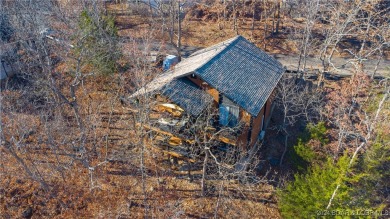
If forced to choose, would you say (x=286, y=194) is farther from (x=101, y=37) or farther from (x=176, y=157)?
(x=101, y=37)

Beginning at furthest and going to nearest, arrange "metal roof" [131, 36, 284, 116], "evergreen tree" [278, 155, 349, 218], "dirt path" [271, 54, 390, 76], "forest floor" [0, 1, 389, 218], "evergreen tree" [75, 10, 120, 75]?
"dirt path" [271, 54, 390, 76]
"evergreen tree" [75, 10, 120, 75]
"metal roof" [131, 36, 284, 116]
"forest floor" [0, 1, 389, 218]
"evergreen tree" [278, 155, 349, 218]

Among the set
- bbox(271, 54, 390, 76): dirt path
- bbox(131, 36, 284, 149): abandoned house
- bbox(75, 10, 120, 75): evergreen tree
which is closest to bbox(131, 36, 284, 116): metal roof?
bbox(131, 36, 284, 149): abandoned house

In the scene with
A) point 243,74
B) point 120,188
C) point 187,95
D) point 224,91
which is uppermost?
point 243,74

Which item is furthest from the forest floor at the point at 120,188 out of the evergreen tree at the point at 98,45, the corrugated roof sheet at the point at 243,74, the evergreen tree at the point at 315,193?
the corrugated roof sheet at the point at 243,74

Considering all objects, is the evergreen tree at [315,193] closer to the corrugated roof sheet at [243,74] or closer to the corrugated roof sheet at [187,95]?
the corrugated roof sheet at [243,74]

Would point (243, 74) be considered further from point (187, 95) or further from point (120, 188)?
point (120, 188)

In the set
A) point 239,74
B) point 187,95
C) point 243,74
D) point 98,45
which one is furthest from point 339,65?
point 98,45

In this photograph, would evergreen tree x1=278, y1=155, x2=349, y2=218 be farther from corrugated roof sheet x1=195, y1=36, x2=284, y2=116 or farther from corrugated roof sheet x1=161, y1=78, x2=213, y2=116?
corrugated roof sheet x1=161, y1=78, x2=213, y2=116
